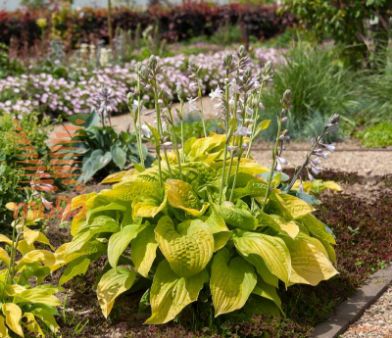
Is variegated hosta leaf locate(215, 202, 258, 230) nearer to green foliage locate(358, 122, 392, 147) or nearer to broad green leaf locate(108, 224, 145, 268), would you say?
broad green leaf locate(108, 224, 145, 268)

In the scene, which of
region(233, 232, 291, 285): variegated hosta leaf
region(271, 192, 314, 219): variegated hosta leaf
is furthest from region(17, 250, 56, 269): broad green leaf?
region(271, 192, 314, 219): variegated hosta leaf

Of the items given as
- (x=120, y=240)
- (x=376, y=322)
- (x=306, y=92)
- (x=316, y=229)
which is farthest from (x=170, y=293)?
(x=306, y=92)

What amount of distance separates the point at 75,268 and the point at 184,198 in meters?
0.70

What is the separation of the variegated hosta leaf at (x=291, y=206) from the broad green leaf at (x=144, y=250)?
2.18 ft

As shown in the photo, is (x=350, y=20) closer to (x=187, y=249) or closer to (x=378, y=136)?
(x=378, y=136)

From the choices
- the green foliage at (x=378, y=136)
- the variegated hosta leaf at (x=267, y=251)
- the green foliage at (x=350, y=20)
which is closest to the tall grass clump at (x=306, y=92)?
the green foliage at (x=378, y=136)

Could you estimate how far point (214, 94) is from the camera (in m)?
3.96

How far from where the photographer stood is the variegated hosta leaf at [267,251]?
352 centimetres

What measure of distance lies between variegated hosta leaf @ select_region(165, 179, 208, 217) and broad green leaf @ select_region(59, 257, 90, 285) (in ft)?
2.11

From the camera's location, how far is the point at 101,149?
7.04 metres

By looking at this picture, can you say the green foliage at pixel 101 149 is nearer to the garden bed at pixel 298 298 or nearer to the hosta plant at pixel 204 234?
the garden bed at pixel 298 298

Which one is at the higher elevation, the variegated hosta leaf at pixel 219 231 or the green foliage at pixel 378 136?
the variegated hosta leaf at pixel 219 231

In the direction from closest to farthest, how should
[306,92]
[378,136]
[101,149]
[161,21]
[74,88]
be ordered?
[101,149] → [378,136] → [306,92] → [74,88] → [161,21]

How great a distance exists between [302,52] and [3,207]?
525 cm
